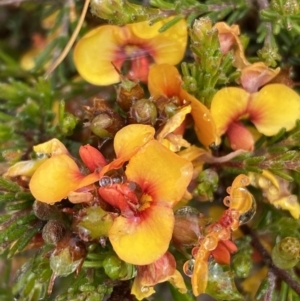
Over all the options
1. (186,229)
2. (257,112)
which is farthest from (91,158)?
(257,112)

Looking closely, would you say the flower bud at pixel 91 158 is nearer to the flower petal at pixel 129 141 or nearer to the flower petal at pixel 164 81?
the flower petal at pixel 129 141

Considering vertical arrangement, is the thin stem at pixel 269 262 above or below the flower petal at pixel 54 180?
below

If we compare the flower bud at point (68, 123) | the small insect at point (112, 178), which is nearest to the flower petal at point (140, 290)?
the small insect at point (112, 178)

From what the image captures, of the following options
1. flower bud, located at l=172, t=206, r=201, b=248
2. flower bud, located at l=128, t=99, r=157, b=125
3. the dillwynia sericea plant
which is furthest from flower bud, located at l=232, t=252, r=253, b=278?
flower bud, located at l=128, t=99, r=157, b=125

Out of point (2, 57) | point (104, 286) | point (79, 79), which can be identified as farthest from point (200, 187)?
point (2, 57)

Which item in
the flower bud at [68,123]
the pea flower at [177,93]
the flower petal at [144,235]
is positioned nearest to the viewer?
the flower petal at [144,235]

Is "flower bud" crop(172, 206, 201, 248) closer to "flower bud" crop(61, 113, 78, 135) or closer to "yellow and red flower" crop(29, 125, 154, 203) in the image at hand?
"yellow and red flower" crop(29, 125, 154, 203)
